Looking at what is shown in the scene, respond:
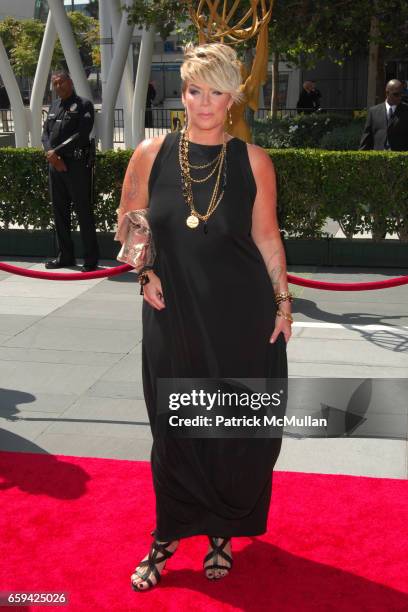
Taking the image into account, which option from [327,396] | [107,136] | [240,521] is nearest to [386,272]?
[327,396]

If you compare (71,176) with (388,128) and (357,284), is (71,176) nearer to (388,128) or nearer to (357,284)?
(388,128)

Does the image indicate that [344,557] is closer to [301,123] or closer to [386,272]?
[386,272]

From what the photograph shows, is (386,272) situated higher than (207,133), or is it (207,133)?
(207,133)

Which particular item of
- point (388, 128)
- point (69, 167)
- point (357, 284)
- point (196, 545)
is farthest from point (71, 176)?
point (196, 545)

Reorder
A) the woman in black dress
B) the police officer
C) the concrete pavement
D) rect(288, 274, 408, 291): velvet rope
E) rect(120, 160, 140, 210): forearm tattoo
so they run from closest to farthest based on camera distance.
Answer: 1. the woman in black dress
2. rect(120, 160, 140, 210): forearm tattoo
3. the concrete pavement
4. rect(288, 274, 408, 291): velvet rope
5. the police officer

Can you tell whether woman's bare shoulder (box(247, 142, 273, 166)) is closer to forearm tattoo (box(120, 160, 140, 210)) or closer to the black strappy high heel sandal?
forearm tattoo (box(120, 160, 140, 210))

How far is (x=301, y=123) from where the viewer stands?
2053 centimetres

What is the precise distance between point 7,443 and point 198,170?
247 centimetres

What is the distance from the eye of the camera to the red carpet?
11.9 ft

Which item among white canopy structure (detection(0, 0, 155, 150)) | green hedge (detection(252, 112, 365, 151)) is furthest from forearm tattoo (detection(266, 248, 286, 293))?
green hedge (detection(252, 112, 365, 151))

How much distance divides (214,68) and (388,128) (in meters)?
7.21

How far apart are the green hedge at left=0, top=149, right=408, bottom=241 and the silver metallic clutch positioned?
248 inches

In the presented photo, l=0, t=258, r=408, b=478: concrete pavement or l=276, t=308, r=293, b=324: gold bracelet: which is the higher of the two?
l=276, t=308, r=293, b=324: gold bracelet

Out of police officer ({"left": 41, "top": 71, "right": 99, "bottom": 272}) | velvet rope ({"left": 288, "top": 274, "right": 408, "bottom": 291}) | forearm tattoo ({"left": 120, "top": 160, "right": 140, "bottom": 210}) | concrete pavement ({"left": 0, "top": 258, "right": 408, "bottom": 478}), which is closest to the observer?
forearm tattoo ({"left": 120, "top": 160, "right": 140, "bottom": 210})
